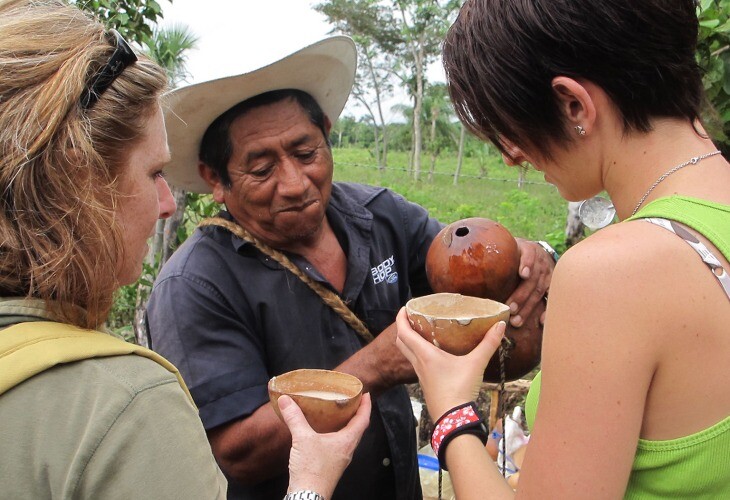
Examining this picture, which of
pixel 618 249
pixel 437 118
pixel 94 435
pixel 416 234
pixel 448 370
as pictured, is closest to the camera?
pixel 94 435

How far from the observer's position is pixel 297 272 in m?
2.38

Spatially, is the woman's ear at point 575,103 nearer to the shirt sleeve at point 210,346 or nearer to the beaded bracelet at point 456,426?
the beaded bracelet at point 456,426

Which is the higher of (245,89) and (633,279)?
(245,89)

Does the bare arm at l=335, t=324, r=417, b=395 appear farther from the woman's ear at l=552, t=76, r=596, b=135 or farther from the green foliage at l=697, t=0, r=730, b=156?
the green foliage at l=697, t=0, r=730, b=156

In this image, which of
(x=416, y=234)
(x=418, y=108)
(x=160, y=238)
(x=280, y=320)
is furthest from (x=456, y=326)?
(x=418, y=108)

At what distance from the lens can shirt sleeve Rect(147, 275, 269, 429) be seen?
2.11 metres

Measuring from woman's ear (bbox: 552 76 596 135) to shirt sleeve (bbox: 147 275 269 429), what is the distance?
1331 millimetres

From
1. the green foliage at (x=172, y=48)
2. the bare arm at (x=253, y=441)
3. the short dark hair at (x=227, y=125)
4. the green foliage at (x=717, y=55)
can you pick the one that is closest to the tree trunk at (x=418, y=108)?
the green foliage at (x=172, y=48)

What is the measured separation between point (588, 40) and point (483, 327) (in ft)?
2.52

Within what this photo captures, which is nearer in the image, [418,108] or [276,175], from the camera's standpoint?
[276,175]

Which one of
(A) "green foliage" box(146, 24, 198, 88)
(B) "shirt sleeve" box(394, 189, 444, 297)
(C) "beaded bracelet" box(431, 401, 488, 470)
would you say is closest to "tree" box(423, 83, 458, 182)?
(A) "green foliage" box(146, 24, 198, 88)

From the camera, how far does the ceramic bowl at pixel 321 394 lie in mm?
1741

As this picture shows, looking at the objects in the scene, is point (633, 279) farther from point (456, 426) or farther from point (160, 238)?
point (160, 238)

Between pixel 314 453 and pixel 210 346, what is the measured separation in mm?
635
